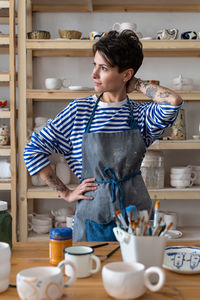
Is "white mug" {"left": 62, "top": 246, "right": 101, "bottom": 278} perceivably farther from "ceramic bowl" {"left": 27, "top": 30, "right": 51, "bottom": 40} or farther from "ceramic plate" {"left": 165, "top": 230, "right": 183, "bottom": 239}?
"ceramic bowl" {"left": 27, "top": 30, "right": 51, "bottom": 40}

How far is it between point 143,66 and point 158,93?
1.58 m

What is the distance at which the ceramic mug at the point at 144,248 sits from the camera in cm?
104

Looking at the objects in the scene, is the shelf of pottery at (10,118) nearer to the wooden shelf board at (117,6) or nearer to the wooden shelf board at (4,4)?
the wooden shelf board at (4,4)

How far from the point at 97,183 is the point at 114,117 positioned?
275 mm

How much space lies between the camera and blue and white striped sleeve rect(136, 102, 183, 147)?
1.67 metres

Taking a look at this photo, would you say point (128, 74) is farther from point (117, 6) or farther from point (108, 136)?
point (117, 6)

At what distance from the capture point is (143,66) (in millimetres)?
3217

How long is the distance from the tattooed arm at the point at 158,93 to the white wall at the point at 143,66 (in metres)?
1.46

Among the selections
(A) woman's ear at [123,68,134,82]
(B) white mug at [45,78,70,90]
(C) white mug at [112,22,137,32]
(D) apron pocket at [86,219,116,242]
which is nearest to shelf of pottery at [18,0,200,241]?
(B) white mug at [45,78,70,90]

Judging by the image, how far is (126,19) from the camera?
3182mm

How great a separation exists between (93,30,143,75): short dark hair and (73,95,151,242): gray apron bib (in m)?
0.19

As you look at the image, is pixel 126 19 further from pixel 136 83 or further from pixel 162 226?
pixel 162 226

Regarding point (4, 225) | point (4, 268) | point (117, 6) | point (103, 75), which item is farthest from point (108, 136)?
point (117, 6)

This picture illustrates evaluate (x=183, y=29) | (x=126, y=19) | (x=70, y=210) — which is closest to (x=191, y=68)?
(x=183, y=29)
